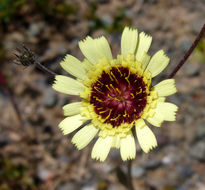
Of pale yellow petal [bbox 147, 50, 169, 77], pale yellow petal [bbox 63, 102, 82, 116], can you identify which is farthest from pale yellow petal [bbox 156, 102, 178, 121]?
pale yellow petal [bbox 63, 102, 82, 116]

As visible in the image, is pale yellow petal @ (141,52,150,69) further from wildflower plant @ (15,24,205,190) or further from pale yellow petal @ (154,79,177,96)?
pale yellow petal @ (154,79,177,96)

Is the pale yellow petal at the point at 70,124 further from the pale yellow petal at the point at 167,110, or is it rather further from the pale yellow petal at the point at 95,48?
the pale yellow petal at the point at 167,110

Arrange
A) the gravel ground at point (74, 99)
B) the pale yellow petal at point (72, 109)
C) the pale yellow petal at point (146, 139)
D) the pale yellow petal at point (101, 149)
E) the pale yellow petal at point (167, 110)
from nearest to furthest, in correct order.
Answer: the pale yellow petal at point (167, 110)
the pale yellow petal at point (146, 139)
the pale yellow petal at point (101, 149)
the pale yellow petal at point (72, 109)
the gravel ground at point (74, 99)

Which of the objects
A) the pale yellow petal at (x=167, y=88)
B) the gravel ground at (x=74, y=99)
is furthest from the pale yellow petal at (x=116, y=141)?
the gravel ground at (x=74, y=99)

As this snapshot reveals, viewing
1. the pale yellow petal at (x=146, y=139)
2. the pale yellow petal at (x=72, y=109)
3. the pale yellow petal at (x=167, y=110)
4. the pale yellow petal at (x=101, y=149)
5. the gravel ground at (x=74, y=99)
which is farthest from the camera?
the gravel ground at (x=74, y=99)

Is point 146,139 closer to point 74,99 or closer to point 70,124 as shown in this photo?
point 70,124

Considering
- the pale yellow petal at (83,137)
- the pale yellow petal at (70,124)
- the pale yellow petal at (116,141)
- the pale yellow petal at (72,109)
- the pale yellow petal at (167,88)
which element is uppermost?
the pale yellow petal at (72,109)

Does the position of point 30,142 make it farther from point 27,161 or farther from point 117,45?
point 117,45
